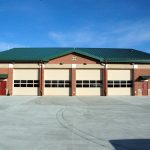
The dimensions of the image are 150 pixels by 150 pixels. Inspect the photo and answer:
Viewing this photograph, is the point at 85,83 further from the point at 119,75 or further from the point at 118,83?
the point at 119,75

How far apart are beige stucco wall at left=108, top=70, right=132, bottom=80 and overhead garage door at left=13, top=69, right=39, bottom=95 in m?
9.77

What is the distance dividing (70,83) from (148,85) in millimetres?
10592

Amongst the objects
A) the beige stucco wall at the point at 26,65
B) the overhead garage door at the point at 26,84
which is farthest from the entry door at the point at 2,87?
the beige stucco wall at the point at 26,65

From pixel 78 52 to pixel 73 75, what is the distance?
10.1 feet

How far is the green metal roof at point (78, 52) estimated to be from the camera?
3728 cm

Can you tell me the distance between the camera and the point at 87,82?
37.3 metres

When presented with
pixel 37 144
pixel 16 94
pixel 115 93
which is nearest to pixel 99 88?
Answer: pixel 115 93

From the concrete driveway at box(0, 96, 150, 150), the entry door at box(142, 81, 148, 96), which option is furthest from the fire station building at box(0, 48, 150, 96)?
the concrete driveway at box(0, 96, 150, 150)

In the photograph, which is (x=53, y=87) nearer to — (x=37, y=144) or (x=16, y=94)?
(x=16, y=94)

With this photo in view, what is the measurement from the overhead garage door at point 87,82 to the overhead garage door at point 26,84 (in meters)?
5.49

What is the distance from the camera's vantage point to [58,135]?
423 inches

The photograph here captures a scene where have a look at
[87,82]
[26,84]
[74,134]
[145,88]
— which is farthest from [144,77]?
[74,134]

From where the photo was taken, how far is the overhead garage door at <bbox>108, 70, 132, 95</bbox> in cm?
3778

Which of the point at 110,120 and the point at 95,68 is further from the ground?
the point at 95,68
